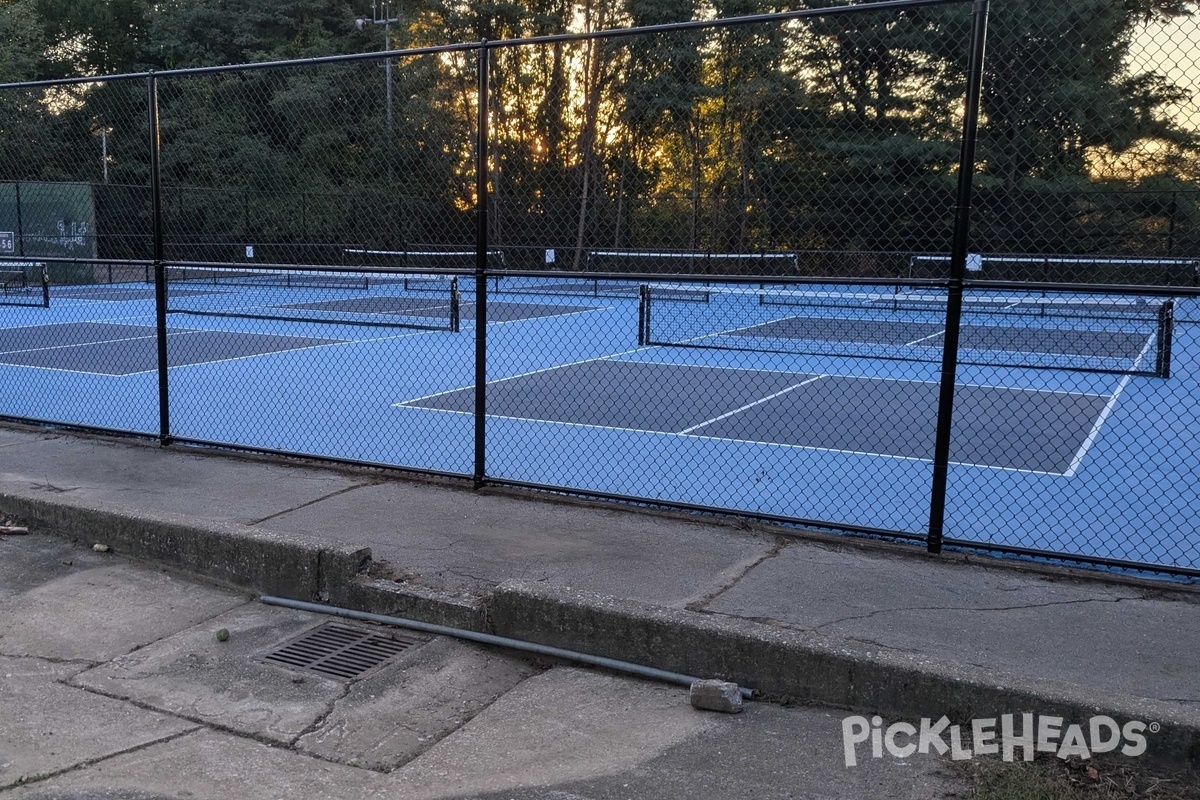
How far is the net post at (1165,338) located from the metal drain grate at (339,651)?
1079 centimetres

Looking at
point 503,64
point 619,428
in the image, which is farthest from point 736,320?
point 503,64

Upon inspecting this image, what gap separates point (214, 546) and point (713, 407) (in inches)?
270

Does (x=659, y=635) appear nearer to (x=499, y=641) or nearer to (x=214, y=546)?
(x=499, y=641)

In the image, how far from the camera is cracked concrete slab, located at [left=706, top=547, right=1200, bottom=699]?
4328mm

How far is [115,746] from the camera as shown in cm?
394

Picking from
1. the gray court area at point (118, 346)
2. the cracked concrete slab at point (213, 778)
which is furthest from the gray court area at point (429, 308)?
the cracked concrete slab at point (213, 778)

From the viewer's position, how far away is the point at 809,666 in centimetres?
428

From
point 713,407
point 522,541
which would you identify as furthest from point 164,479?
point 713,407

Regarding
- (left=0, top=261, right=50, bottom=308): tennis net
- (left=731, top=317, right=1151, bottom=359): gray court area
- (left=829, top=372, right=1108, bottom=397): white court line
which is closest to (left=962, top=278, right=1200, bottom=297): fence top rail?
(left=829, top=372, right=1108, bottom=397): white court line

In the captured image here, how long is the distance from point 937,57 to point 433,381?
324 inches

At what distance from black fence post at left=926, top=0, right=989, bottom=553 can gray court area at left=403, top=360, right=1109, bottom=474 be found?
3.53 metres

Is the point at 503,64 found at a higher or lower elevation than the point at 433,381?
Result: higher

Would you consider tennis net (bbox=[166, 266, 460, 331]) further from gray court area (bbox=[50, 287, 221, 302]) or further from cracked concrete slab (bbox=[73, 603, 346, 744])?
cracked concrete slab (bbox=[73, 603, 346, 744])

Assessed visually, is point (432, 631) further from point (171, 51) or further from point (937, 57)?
point (171, 51)
